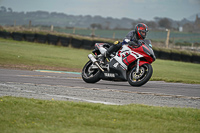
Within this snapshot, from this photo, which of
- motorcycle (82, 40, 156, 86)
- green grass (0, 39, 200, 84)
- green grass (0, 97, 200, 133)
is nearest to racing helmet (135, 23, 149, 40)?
motorcycle (82, 40, 156, 86)

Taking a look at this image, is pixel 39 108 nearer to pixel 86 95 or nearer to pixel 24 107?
pixel 24 107

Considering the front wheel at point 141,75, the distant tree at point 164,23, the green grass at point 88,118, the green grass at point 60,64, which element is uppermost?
the distant tree at point 164,23

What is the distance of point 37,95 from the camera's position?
7.23m

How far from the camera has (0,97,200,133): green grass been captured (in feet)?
15.5

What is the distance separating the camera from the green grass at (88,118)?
4715 millimetres

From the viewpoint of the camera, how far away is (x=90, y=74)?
1084 cm

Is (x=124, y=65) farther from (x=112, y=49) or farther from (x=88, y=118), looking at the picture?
(x=88, y=118)

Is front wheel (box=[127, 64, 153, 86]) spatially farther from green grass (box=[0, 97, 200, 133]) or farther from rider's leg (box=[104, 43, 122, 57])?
green grass (box=[0, 97, 200, 133])

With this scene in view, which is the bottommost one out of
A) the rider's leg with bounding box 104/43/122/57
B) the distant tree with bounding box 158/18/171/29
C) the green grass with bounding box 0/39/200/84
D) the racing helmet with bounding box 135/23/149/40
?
the green grass with bounding box 0/39/200/84

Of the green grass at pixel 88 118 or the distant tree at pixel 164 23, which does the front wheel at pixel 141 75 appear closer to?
the green grass at pixel 88 118

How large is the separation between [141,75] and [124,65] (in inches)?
29.0

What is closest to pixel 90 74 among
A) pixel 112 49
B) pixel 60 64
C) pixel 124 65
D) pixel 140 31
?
pixel 112 49

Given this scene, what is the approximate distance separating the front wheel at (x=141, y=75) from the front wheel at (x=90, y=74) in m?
1.16

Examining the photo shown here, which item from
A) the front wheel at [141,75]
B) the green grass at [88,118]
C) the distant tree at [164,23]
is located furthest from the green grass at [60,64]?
the distant tree at [164,23]
